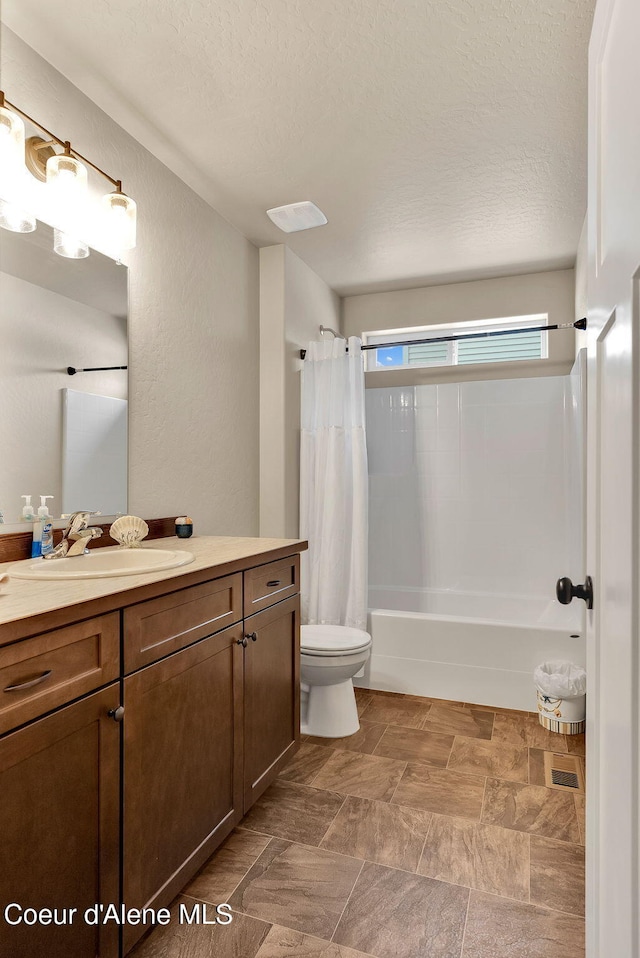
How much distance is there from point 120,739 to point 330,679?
1.38m

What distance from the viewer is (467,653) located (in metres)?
2.87

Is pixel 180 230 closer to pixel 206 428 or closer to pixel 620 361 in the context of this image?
pixel 206 428

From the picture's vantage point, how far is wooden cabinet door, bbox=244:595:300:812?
1.74m

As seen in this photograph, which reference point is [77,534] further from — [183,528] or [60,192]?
[60,192]

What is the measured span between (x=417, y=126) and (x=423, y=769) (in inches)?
98.0

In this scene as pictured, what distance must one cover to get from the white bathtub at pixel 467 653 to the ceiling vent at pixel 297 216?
2.06m

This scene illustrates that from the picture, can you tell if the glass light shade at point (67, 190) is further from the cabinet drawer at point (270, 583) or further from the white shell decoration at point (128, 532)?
the cabinet drawer at point (270, 583)

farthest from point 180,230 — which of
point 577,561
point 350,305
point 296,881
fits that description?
point 577,561

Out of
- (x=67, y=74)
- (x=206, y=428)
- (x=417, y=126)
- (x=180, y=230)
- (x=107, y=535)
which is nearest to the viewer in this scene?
(x=67, y=74)

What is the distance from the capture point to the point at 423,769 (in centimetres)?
219

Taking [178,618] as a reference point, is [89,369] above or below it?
above

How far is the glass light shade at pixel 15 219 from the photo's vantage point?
5.10 ft

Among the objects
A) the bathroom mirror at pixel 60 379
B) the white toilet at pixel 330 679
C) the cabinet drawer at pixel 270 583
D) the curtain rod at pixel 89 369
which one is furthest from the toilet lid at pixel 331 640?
the curtain rod at pixel 89 369

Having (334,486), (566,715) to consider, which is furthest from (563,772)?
(334,486)
